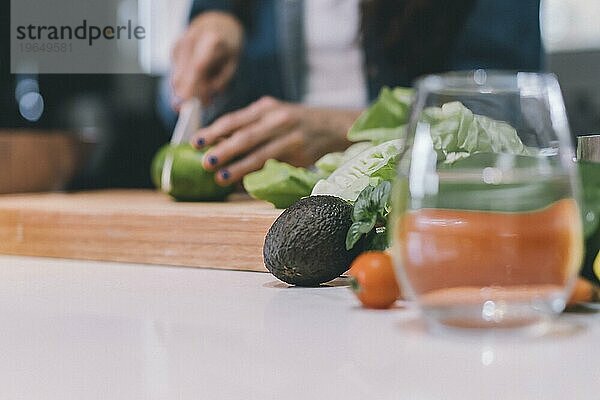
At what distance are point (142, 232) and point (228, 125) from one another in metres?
0.39

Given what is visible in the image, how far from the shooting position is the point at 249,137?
5.11 ft

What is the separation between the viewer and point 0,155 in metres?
1.77

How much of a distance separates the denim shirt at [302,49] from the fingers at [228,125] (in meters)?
0.42

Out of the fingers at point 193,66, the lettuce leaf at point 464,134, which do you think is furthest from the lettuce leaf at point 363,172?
the fingers at point 193,66

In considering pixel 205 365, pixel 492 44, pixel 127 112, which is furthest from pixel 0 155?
pixel 205 365

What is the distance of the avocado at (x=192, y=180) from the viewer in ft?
4.84

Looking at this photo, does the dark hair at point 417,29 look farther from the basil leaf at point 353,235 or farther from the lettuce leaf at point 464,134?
the lettuce leaf at point 464,134

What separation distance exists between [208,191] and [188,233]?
1.03ft

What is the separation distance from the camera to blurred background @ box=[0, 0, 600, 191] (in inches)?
75.1

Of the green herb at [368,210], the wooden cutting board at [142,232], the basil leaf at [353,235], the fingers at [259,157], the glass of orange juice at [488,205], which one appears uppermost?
the glass of orange juice at [488,205]

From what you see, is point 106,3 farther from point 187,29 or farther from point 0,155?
point 0,155

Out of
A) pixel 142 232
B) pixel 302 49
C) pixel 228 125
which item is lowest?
pixel 142 232

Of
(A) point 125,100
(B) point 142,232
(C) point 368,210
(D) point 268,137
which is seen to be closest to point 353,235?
(C) point 368,210

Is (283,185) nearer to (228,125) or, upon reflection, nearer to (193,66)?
(228,125)
